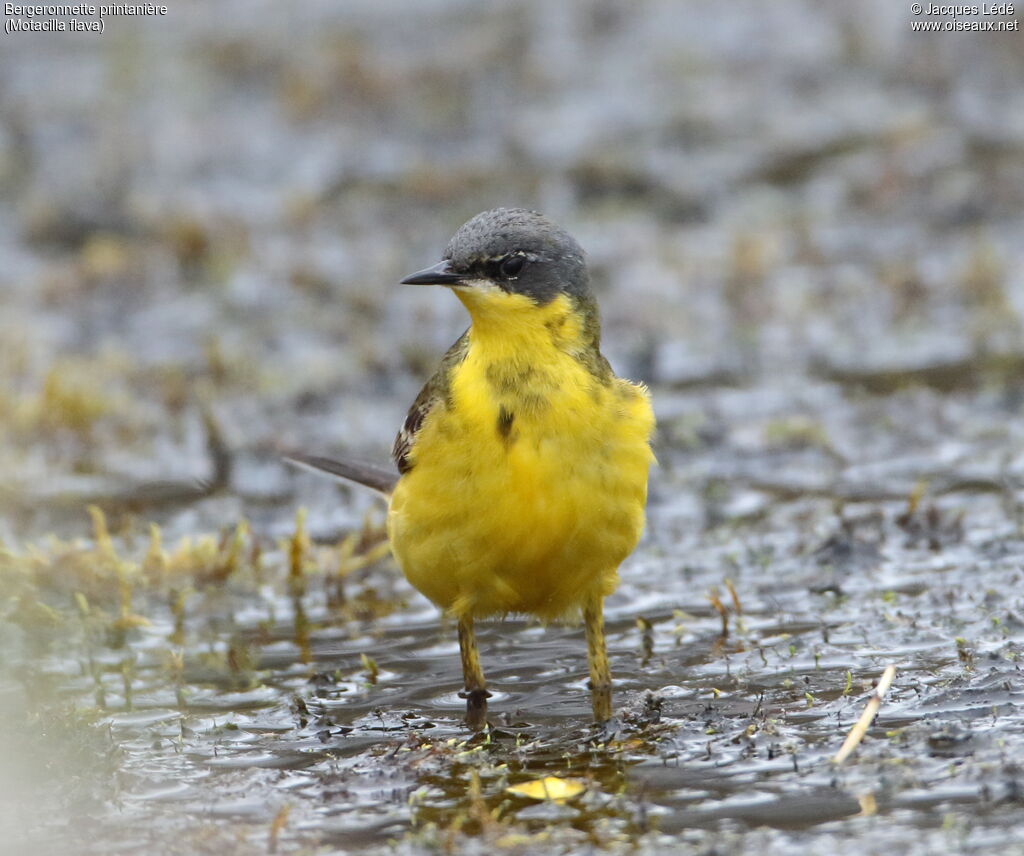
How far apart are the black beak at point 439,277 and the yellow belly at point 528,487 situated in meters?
0.28

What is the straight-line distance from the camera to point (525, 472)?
5.75m

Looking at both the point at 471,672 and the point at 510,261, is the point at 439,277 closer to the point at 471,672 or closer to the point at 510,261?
the point at 510,261

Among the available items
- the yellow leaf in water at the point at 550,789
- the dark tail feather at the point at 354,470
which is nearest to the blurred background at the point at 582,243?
the dark tail feather at the point at 354,470

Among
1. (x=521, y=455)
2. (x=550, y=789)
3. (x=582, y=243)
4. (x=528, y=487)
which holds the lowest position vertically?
(x=550, y=789)

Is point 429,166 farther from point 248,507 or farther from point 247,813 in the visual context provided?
point 247,813

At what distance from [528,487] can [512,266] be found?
941 millimetres

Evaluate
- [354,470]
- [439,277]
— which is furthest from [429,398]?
[354,470]

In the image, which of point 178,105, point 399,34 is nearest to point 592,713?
point 178,105

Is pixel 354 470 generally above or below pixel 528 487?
above

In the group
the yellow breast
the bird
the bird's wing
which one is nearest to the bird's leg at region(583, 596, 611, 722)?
the bird

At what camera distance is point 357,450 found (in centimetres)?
976

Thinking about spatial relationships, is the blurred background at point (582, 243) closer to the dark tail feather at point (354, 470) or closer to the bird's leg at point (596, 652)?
the bird's leg at point (596, 652)

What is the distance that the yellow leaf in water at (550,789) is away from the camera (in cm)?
513

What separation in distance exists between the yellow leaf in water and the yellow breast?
0.90 metres
